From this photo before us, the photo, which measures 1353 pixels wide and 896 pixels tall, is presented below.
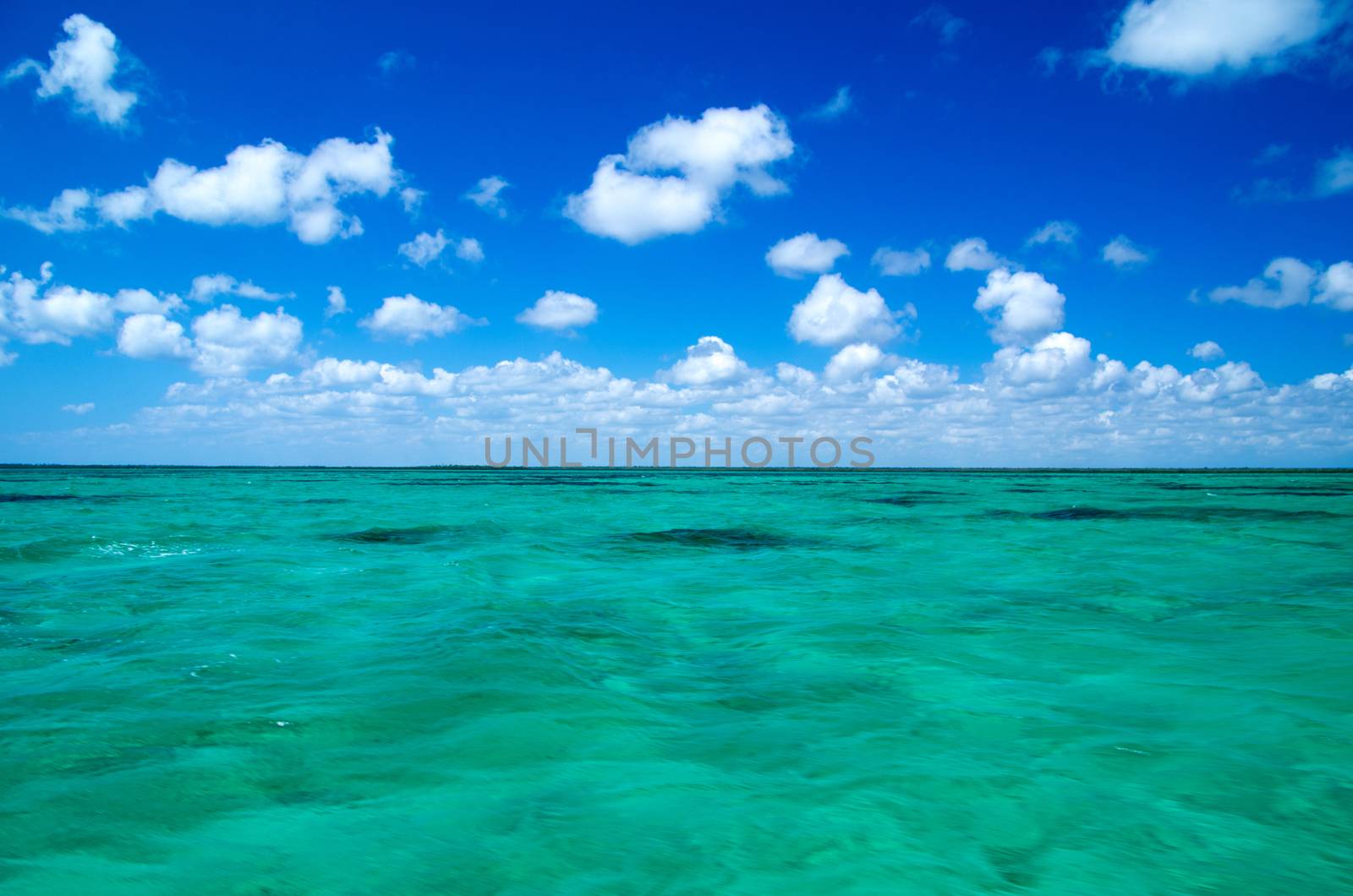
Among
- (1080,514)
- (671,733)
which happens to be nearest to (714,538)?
(671,733)

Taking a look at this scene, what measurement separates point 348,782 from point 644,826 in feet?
6.21

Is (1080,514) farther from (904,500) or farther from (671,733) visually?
(671,733)

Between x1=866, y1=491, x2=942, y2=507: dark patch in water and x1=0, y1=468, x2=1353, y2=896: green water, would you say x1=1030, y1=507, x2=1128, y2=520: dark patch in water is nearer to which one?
x1=866, y1=491, x2=942, y2=507: dark patch in water

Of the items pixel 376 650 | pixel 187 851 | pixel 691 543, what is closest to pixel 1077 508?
pixel 691 543

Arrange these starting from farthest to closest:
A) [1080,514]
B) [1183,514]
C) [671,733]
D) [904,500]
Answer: [904,500]
[1080,514]
[1183,514]
[671,733]

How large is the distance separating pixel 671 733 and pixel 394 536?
15473 mm

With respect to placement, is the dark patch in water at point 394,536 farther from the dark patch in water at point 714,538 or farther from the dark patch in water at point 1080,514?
the dark patch in water at point 1080,514

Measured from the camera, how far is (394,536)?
1903 centimetres

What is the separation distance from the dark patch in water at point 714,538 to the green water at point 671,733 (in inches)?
193

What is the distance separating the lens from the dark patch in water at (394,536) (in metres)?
17.8

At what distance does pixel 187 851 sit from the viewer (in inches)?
142

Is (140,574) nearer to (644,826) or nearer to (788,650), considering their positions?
(788,650)

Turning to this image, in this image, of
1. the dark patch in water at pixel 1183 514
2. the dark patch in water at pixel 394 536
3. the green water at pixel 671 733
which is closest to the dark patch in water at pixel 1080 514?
the dark patch in water at pixel 1183 514

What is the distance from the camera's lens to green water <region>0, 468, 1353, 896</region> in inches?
142
